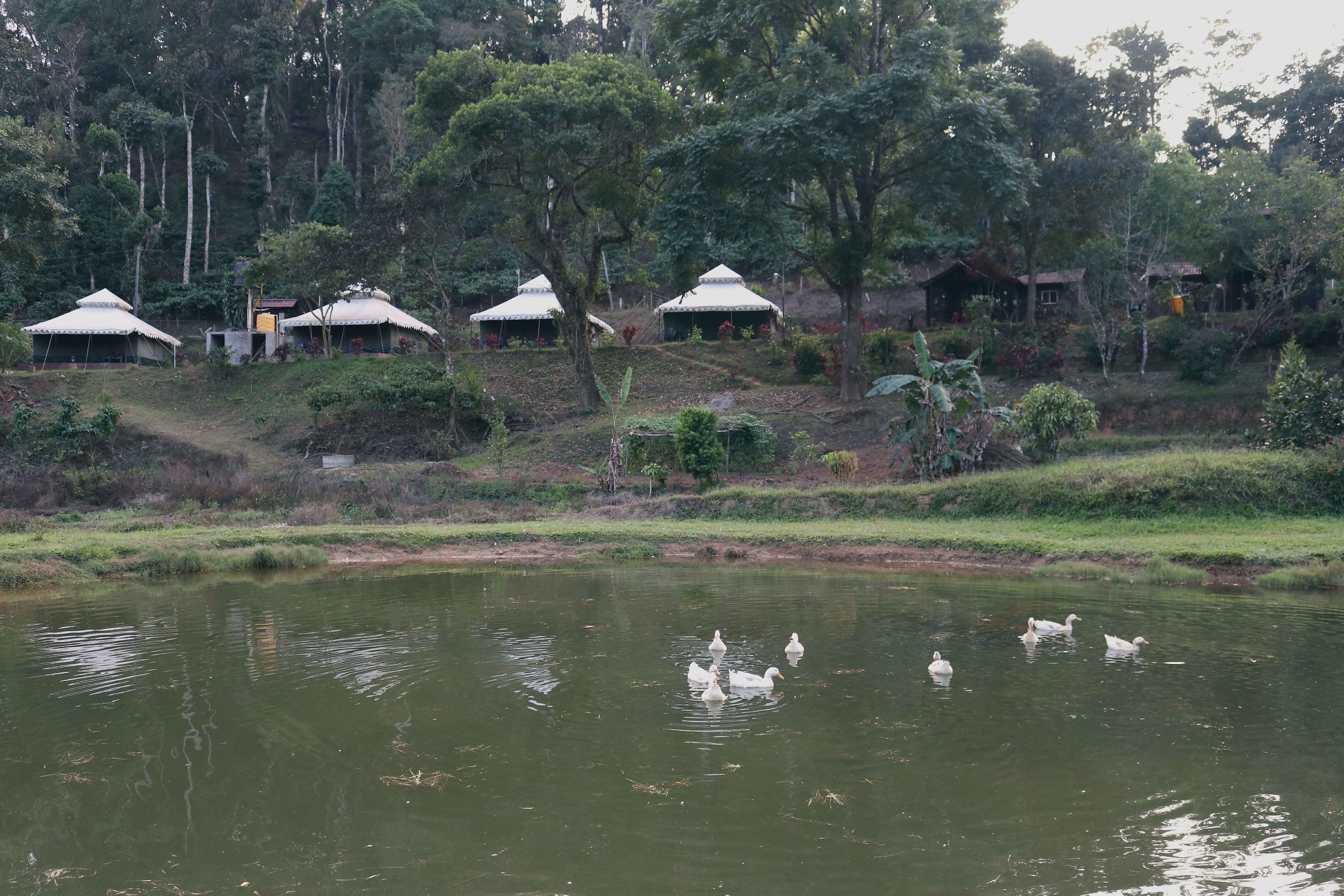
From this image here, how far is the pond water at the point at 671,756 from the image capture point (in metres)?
6.44

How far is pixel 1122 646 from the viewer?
1138 centimetres

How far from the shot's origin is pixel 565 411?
123 ft

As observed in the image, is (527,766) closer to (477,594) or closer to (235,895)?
(235,895)

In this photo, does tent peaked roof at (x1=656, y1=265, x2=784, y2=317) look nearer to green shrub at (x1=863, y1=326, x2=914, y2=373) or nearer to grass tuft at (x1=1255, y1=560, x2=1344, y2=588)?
green shrub at (x1=863, y1=326, x2=914, y2=373)

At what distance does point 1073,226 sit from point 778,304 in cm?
1996

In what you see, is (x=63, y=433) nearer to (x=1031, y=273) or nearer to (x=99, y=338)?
(x=99, y=338)

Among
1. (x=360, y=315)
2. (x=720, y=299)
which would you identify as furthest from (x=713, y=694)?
(x=360, y=315)

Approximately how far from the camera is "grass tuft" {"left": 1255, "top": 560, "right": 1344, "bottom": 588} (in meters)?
15.4

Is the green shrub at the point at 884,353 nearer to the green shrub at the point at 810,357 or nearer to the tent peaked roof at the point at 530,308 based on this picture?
the green shrub at the point at 810,357

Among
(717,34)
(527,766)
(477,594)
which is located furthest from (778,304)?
(527,766)

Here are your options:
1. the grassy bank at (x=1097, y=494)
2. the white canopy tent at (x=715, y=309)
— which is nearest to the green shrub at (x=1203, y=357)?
the grassy bank at (x=1097, y=494)

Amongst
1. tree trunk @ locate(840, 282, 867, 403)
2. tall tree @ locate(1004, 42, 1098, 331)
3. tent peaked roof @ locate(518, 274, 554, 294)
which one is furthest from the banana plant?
tent peaked roof @ locate(518, 274, 554, 294)

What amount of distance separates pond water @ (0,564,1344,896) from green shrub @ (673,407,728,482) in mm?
12944

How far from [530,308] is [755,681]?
39000 millimetres
